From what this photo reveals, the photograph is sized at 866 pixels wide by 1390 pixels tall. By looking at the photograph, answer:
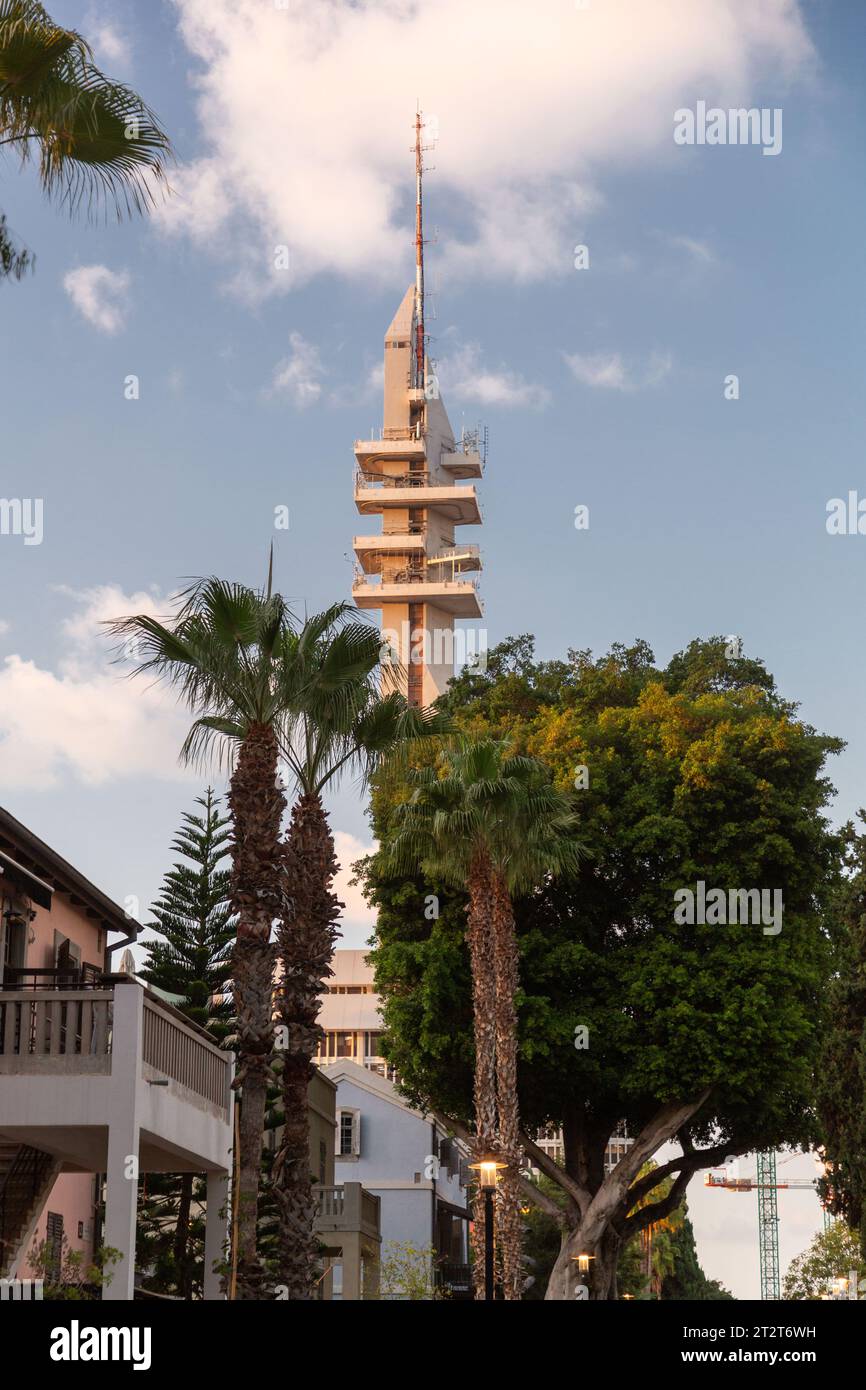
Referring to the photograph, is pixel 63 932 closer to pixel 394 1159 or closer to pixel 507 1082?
pixel 507 1082

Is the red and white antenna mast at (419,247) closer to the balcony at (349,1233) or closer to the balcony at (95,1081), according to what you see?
the balcony at (349,1233)

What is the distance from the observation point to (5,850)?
74.7ft

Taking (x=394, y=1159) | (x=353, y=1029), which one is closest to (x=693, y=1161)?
(x=394, y=1159)

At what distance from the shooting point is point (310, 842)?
24.5m

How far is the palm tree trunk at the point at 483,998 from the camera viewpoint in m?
34.0

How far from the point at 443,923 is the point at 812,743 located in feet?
31.3

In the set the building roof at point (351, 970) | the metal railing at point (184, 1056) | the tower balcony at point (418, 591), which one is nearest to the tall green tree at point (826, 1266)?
the building roof at point (351, 970)

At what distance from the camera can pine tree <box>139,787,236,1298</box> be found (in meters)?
38.2

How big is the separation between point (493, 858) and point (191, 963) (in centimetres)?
1132

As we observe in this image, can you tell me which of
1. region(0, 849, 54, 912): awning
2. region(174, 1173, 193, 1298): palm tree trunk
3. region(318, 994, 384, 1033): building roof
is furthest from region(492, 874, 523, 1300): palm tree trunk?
region(318, 994, 384, 1033): building roof

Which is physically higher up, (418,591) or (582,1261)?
(418,591)

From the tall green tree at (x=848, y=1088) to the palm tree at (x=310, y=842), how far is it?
29518mm

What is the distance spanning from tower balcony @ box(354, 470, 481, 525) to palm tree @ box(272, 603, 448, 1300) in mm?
81348
